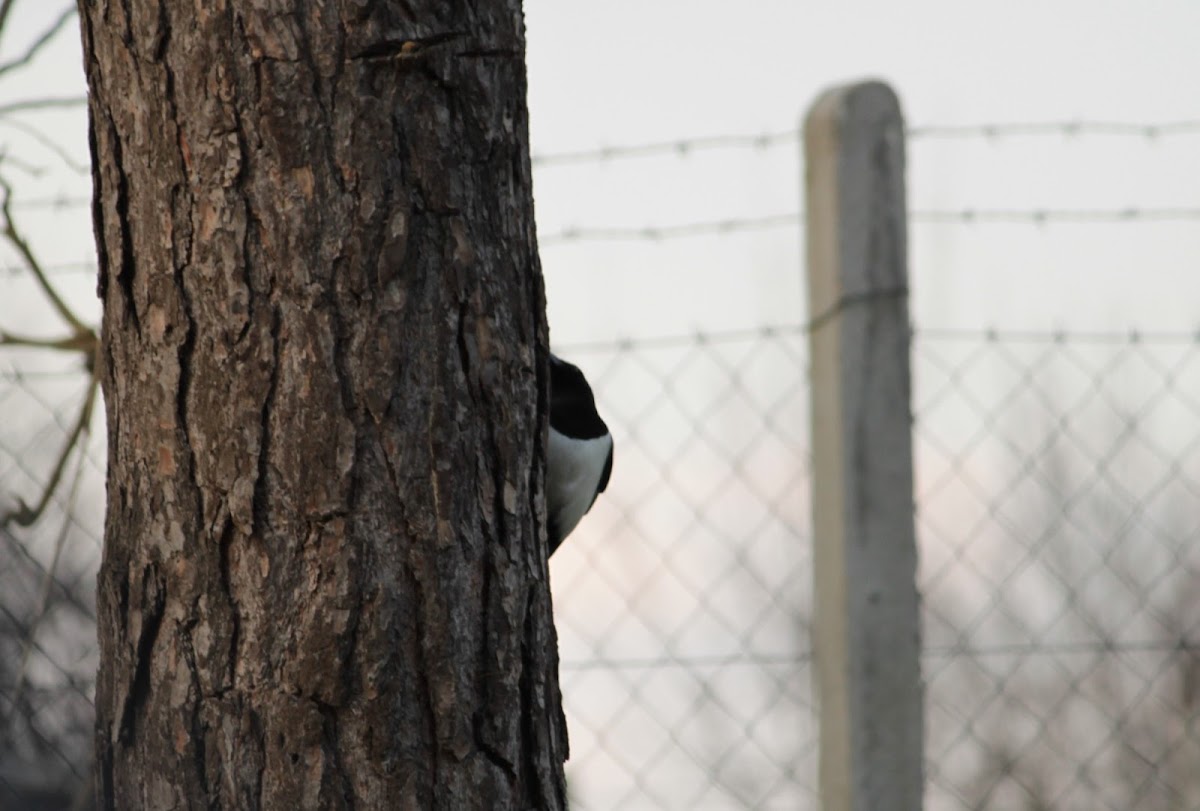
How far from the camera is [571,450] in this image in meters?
1.77

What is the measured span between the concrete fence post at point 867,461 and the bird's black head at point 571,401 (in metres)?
0.36

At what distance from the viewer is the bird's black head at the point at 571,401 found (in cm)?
181

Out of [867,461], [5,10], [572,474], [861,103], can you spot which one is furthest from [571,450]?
[5,10]

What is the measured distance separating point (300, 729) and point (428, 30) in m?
0.55

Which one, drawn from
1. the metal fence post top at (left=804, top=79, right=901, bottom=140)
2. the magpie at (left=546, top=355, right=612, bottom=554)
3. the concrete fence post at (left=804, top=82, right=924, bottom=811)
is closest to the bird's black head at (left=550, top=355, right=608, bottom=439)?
the magpie at (left=546, top=355, right=612, bottom=554)

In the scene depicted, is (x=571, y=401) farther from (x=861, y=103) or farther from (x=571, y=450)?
(x=861, y=103)

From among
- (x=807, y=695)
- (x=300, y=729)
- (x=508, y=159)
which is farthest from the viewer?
(x=807, y=695)

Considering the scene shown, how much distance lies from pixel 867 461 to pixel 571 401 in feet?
1.42

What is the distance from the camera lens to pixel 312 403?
1.09m

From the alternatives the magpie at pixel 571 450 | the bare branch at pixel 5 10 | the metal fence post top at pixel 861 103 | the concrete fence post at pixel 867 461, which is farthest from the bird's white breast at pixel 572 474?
the bare branch at pixel 5 10

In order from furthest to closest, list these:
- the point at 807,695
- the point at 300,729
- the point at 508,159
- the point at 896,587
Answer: the point at 807,695 → the point at 896,587 → the point at 508,159 → the point at 300,729

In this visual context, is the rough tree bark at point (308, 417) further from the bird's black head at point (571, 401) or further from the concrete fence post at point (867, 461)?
the concrete fence post at point (867, 461)

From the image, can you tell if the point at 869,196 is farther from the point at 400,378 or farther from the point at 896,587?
the point at 400,378

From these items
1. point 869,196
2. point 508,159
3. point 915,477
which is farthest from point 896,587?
point 508,159
